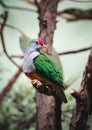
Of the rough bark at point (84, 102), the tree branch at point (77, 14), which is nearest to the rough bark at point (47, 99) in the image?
the rough bark at point (84, 102)

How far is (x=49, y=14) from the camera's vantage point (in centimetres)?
139

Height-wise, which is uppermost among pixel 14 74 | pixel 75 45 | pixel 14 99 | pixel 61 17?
pixel 61 17

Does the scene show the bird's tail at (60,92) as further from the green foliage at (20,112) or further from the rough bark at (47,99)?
the green foliage at (20,112)

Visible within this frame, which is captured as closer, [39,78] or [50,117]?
[39,78]

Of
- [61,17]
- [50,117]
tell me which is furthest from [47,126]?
[61,17]

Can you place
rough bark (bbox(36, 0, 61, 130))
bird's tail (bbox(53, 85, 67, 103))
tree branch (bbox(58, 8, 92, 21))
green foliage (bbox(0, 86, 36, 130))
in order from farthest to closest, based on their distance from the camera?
1. tree branch (bbox(58, 8, 92, 21))
2. green foliage (bbox(0, 86, 36, 130))
3. rough bark (bbox(36, 0, 61, 130))
4. bird's tail (bbox(53, 85, 67, 103))

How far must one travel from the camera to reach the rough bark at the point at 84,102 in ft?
3.36

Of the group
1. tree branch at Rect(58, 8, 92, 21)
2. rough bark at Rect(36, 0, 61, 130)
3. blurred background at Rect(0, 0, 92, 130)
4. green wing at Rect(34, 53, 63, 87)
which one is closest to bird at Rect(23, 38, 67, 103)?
green wing at Rect(34, 53, 63, 87)

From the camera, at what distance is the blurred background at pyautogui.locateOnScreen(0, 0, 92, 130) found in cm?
164

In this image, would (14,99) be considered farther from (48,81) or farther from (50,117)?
(48,81)

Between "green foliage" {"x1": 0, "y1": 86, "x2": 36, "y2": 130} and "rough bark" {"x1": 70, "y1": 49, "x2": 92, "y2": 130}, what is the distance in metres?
0.57

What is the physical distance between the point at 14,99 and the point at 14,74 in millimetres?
123

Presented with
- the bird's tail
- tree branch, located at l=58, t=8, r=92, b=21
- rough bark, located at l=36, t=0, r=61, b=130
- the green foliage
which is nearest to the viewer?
the bird's tail

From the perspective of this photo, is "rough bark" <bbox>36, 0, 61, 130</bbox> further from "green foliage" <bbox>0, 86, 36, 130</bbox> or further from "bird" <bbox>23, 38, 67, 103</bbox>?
"green foliage" <bbox>0, 86, 36, 130</bbox>
